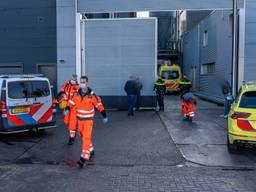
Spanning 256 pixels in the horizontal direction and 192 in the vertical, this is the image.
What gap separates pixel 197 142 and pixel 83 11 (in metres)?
8.92

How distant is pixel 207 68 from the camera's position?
75.5 feet

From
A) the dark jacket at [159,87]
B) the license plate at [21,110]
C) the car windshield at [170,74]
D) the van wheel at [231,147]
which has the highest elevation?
the car windshield at [170,74]

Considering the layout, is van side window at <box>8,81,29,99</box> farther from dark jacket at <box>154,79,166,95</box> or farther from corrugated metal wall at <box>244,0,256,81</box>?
corrugated metal wall at <box>244,0,256,81</box>

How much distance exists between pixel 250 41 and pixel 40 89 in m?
9.47

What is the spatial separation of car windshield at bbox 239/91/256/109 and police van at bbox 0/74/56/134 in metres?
5.38

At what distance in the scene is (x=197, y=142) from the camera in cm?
842

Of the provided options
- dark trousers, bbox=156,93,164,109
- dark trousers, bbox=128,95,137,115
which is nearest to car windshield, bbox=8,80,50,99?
dark trousers, bbox=128,95,137,115

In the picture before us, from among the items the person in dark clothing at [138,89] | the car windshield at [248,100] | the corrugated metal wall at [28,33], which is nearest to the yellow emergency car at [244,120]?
the car windshield at [248,100]

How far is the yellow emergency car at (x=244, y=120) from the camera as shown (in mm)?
6754

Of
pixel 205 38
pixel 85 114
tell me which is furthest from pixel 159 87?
pixel 205 38

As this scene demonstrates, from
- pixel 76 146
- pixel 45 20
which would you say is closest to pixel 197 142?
pixel 76 146

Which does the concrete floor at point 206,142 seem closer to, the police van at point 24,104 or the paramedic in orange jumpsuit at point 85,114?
the paramedic in orange jumpsuit at point 85,114

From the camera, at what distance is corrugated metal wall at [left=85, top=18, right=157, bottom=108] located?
15234mm

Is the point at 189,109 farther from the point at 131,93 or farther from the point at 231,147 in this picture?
the point at 231,147
